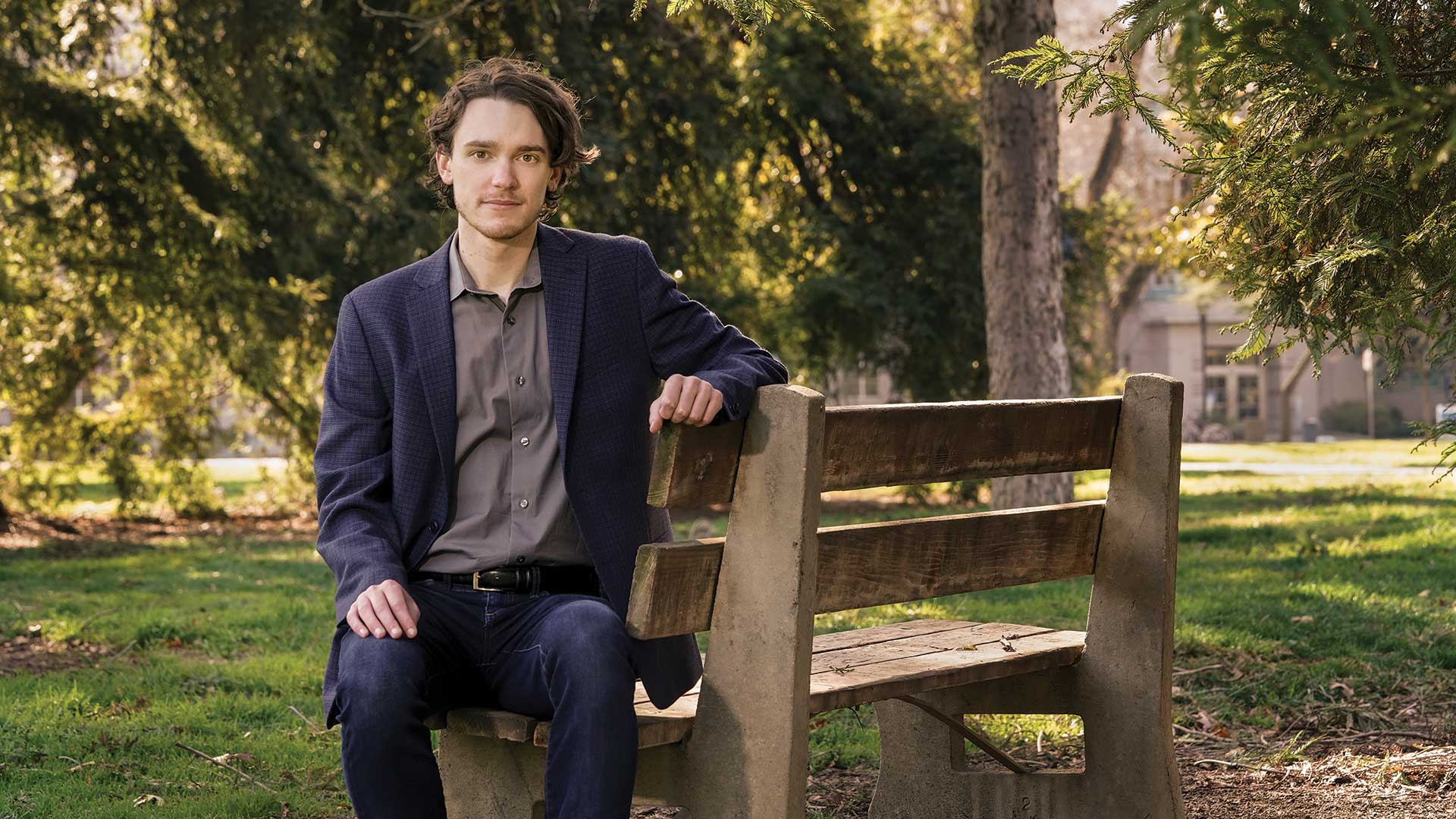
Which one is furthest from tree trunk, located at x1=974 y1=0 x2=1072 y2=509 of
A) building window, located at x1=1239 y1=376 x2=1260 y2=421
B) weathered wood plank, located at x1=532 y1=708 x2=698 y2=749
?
building window, located at x1=1239 y1=376 x2=1260 y2=421

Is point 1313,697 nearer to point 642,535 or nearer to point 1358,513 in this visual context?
point 642,535

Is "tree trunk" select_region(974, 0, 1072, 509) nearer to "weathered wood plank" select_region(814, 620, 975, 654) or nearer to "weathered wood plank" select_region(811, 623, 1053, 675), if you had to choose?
"weathered wood plank" select_region(814, 620, 975, 654)

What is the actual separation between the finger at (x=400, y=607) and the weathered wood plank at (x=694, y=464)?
55 centimetres

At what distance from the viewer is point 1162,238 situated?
15.1 m

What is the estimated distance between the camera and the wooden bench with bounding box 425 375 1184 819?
2590 millimetres

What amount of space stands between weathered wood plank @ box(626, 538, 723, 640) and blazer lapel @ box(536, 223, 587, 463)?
0.49 m

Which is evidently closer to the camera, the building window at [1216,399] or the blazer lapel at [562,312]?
the blazer lapel at [562,312]

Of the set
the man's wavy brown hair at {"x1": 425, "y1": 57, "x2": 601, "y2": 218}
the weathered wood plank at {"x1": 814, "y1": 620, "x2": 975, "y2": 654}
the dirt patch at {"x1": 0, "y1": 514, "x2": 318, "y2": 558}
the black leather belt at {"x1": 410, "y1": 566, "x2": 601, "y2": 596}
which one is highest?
the man's wavy brown hair at {"x1": 425, "y1": 57, "x2": 601, "y2": 218}

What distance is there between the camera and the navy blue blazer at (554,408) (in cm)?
296

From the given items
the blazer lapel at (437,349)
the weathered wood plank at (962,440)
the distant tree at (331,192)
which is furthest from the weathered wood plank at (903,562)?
the distant tree at (331,192)

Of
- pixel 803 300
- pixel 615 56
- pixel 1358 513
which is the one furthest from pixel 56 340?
pixel 1358 513

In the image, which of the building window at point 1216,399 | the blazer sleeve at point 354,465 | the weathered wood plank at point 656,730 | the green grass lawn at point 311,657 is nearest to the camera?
Result: the weathered wood plank at point 656,730

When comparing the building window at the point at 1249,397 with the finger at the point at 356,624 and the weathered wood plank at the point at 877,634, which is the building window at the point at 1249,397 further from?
the finger at the point at 356,624

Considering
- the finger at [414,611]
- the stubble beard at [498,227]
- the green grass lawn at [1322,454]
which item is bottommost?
the green grass lawn at [1322,454]
